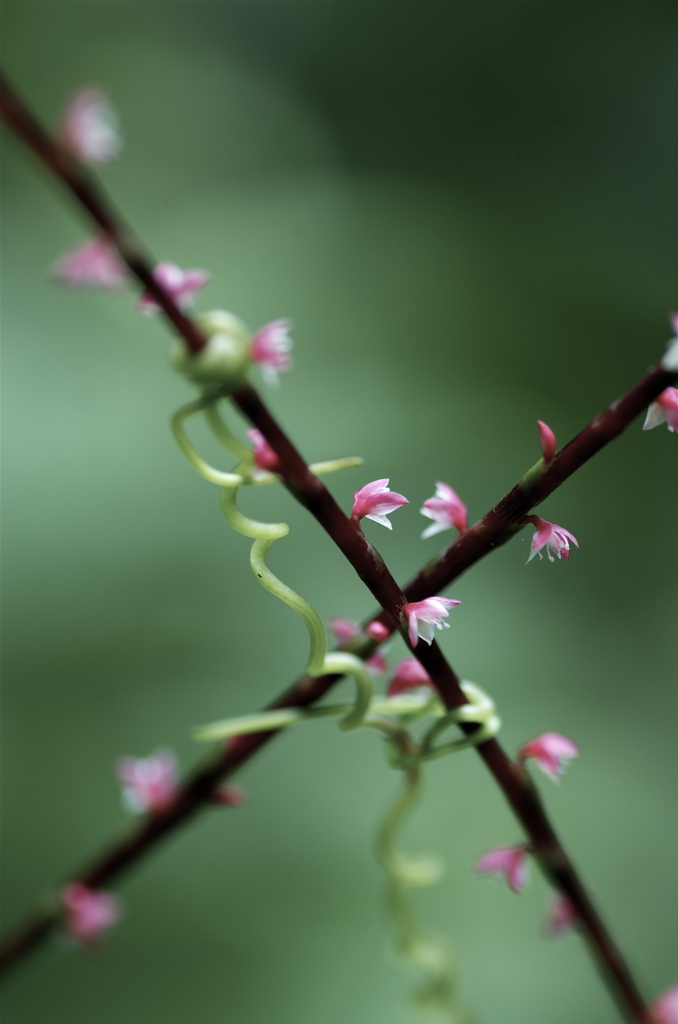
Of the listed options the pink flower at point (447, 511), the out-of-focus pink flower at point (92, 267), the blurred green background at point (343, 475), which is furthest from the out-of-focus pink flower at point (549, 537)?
the blurred green background at point (343, 475)

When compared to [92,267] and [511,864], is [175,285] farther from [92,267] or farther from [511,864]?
[511,864]

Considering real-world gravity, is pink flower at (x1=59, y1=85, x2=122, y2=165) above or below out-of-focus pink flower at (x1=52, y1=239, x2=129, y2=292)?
above

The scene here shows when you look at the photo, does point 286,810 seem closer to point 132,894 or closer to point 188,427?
point 132,894

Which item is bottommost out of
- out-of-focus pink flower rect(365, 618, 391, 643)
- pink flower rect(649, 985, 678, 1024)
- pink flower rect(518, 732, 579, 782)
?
pink flower rect(649, 985, 678, 1024)

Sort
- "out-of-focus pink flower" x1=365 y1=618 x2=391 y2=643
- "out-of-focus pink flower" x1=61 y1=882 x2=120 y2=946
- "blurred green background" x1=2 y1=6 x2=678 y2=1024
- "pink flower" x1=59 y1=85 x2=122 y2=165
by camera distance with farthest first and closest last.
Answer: "blurred green background" x1=2 y1=6 x2=678 y2=1024 < "out-of-focus pink flower" x1=61 y1=882 x2=120 y2=946 < "out-of-focus pink flower" x1=365 y1=618 x2=391 y2=643 < "pink flower" x1=59 y1=85 x2=122 y2=165

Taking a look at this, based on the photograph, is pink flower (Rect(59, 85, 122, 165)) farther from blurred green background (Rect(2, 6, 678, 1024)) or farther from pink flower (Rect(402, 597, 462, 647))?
blurred green background (Rect(2, 6, 678, 1024))

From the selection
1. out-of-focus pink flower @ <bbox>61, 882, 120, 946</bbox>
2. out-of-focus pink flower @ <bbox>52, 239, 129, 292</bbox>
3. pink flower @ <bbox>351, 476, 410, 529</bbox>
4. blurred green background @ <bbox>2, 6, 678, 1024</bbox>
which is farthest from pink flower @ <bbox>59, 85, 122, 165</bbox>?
blurred green background @ <bbox>2, 6, 678, 1024</bbox>

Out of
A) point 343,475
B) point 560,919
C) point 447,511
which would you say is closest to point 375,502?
point 447,511
